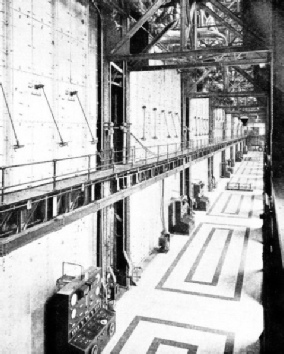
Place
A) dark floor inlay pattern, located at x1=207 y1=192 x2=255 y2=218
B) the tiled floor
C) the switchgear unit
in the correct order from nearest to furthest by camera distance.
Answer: the switchgear unit < the tiled floor < dark floor inlay pattern, located at x1=207 y1=192 x2=255 y2=218

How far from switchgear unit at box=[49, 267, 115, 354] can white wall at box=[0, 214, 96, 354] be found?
400mm

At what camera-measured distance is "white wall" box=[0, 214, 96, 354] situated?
8.00 m

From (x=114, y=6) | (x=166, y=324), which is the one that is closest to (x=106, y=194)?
(x=166, y=324)

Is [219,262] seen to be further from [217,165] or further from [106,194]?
[217,165]

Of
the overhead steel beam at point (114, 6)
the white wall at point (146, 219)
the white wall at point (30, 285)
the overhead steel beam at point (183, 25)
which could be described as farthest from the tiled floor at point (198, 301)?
the overhead steel beam at point (114, 6)

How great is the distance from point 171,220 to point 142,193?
604cm

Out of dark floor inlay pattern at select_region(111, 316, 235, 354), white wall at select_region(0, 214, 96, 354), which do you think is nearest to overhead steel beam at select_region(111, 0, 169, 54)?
white wall at select_region(0, 214, 96, 354)

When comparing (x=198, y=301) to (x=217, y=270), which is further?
(x=217, y=270)

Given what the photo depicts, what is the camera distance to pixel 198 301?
539 inches

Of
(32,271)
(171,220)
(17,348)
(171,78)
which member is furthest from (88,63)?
(171,220)

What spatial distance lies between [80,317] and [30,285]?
190 centimetres

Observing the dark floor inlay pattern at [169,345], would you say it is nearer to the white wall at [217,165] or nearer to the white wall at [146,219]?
the white wall at [146,219]

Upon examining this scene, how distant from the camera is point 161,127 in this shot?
19.9 metres

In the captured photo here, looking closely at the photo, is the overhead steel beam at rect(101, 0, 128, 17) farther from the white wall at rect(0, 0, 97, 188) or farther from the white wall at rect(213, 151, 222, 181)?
the white wall at rect(213, 151, 222, 181)
